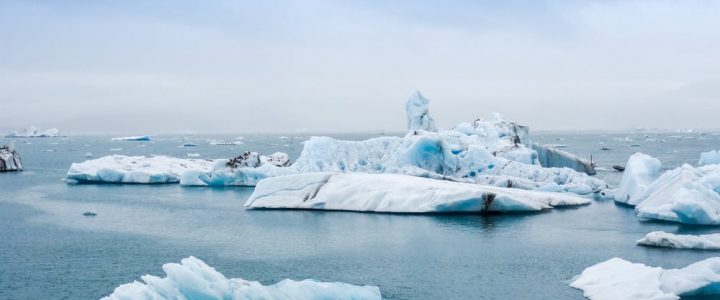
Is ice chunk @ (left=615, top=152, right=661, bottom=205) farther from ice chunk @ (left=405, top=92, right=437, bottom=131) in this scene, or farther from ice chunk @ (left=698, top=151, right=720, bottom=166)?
ice chunk @ (left=405, top=92, right=437, bottom=131)

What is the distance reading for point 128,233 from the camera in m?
21.5

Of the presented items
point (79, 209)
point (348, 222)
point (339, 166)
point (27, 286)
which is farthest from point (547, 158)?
point (27, 286)

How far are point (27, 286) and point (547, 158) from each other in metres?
31.2

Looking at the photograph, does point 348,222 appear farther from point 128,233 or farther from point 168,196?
point 168,196

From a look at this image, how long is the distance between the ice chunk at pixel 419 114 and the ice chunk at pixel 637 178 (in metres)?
15.3

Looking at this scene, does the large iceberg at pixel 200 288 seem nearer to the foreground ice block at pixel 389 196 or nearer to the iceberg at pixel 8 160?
the foreground ice block at pixel 389 196

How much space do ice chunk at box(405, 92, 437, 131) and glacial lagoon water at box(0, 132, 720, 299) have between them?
1487 centimetres

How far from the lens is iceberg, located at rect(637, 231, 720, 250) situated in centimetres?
1684

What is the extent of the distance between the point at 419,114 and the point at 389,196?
17.3 m

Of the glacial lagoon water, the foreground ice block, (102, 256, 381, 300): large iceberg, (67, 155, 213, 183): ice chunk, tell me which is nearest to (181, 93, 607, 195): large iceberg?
(67, 155, 213, 183): ice chunk

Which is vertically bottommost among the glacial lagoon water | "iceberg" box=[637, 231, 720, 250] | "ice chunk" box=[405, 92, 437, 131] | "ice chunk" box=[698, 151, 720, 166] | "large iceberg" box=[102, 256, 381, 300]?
the glacial lagoon water

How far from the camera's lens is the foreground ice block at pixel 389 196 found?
24.1 meters

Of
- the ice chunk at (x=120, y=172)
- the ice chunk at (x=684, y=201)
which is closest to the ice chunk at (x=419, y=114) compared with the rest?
the ice chunk at (x=120, y=172)

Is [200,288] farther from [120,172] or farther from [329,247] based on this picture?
[120,172]
